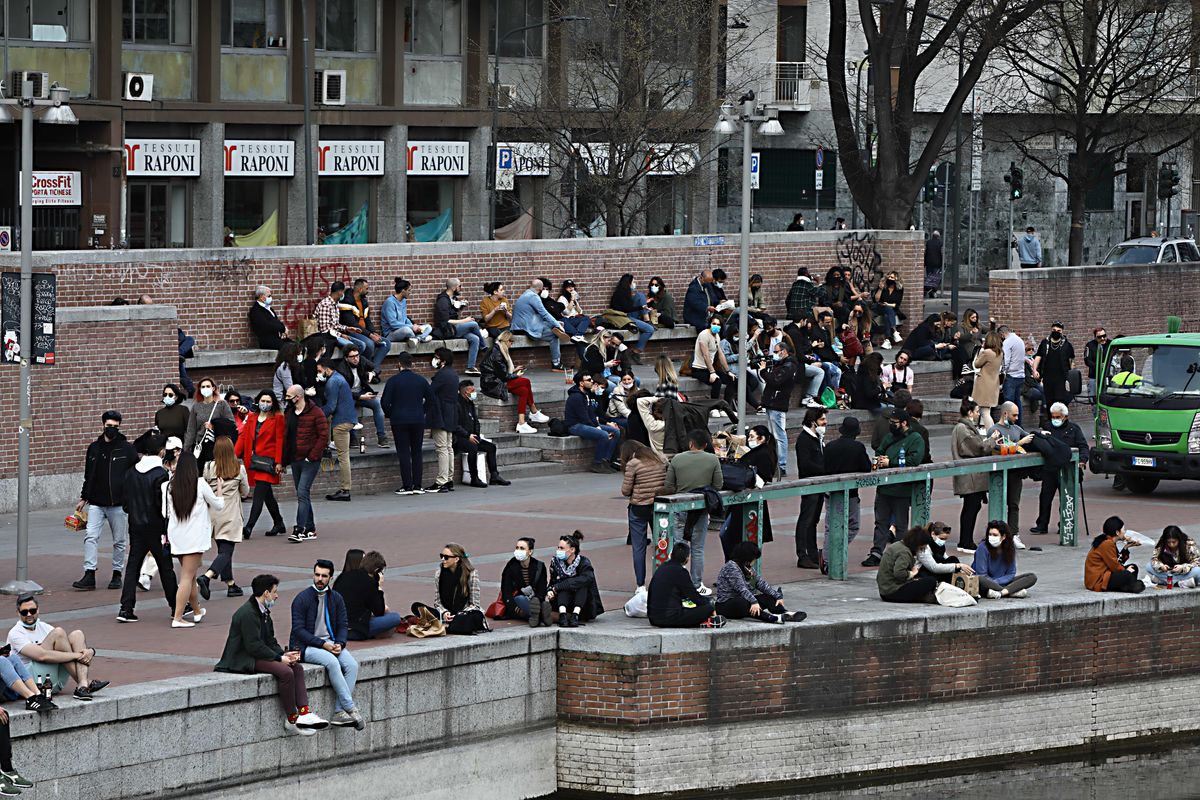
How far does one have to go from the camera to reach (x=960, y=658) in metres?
17.9

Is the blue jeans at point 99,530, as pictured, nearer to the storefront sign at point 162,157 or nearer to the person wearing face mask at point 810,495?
the person wearing face mask at point 810,495

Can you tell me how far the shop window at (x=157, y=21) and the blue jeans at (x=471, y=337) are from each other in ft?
50.5

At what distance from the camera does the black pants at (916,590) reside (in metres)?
18.0

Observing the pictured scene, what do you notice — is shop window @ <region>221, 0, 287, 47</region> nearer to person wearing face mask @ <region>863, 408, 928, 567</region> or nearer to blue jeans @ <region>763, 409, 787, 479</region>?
blue jeans @ <region>763, 409, 787, 479</region>

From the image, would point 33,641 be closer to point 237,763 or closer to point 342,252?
point 237,763

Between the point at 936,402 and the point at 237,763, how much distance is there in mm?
19419

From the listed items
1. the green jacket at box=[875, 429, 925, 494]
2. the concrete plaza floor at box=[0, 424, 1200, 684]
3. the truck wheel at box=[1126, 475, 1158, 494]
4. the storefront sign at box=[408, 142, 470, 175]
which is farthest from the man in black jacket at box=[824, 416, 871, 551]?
the storefront sign at box=[408, 142, 470, 175]

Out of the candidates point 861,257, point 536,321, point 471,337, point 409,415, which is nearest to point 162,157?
point 861,257

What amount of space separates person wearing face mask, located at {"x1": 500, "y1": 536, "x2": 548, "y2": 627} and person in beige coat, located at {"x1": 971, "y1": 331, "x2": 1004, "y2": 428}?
13277mm

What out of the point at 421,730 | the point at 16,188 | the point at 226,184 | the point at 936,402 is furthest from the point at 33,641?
the point at 226,184

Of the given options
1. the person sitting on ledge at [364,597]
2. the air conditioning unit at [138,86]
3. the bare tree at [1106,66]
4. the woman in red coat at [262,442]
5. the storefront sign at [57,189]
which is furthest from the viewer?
the bare tree at [1106,66]

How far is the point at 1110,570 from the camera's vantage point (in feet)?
62.2

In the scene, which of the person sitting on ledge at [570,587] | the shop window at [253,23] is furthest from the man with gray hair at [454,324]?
the shop window at [253,23]

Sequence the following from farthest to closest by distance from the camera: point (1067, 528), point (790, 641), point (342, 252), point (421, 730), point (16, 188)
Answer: point (16, 188) < point (342, 252) < point (1067, 528) < point (790, 641) < point (421, 730)
